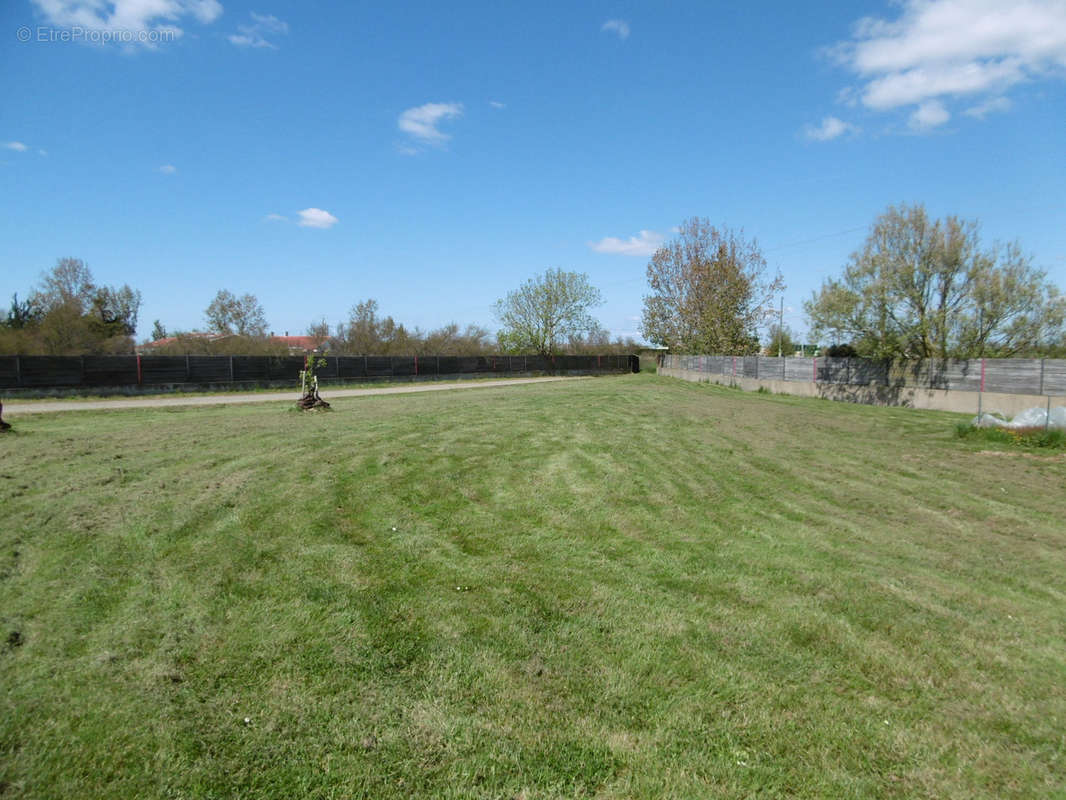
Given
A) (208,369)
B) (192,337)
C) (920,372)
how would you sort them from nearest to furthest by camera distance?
(920,372)
(208,369)
(192,337)

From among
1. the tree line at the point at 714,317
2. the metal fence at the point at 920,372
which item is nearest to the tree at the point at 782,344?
the tree line at the point at 714,317

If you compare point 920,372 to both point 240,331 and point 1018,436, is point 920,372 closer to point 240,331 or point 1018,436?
point 1018,436

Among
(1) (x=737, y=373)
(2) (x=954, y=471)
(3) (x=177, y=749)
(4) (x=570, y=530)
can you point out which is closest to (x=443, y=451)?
(4) (x=570, y=530)

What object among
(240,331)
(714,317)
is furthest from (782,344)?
(240,331)

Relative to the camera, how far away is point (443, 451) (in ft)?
26.8

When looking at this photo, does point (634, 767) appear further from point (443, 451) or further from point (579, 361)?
point (579, 361)

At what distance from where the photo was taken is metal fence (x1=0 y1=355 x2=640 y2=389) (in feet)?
66.3

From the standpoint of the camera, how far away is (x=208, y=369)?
2531cm

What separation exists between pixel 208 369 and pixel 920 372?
2935 centimetres

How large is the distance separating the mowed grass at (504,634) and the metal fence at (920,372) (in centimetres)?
1386

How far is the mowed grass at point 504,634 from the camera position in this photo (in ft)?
8.19

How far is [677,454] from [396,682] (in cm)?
675

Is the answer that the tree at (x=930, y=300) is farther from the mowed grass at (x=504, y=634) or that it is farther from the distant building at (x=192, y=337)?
the distant building at (x=192, y=337)

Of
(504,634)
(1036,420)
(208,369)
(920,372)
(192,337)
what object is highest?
(192,337)
